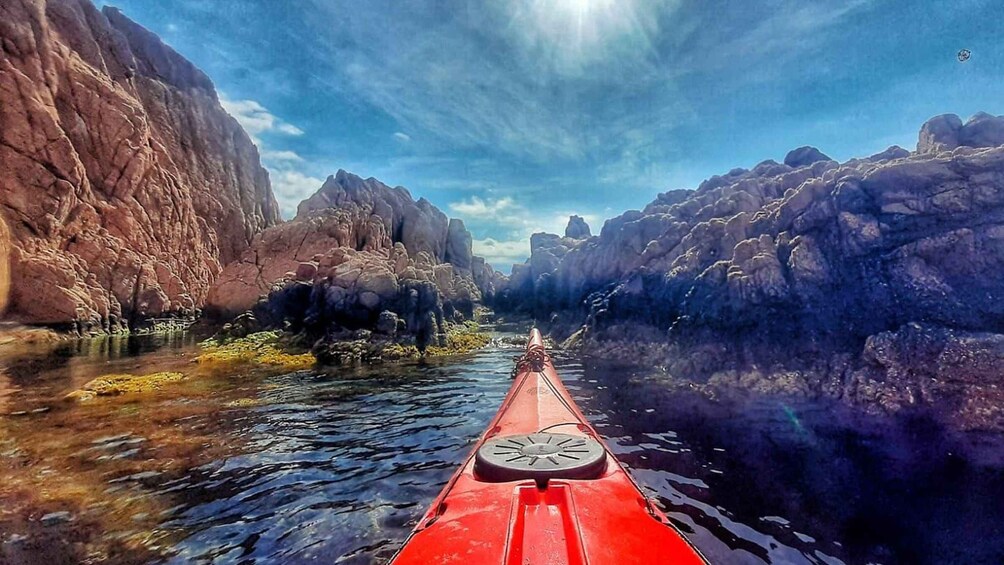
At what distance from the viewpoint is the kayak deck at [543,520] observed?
346cm

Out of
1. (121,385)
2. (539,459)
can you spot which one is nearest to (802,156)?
(539,459)

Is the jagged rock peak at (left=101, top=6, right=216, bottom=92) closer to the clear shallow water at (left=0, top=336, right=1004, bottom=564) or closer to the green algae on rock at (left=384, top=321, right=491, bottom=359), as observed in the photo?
the green algae on rock at (left=384, top=321, right=491, bottom=359)

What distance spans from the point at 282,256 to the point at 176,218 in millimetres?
25329

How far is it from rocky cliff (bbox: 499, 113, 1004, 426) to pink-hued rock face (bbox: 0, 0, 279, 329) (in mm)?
52317

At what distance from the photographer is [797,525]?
7070mm

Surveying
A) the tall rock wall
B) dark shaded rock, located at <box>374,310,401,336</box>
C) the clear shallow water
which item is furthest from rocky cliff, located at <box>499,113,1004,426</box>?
dark shaded rock, located at <box>374,310,401,336</box>

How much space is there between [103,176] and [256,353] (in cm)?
4957

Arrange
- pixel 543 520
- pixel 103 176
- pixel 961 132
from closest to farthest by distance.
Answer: pixel 543 520, pixel 961 132, pixel 103 176

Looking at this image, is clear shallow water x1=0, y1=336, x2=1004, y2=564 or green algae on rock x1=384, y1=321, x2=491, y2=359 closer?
clear shallow water x1=0, y1=336, x2=1004, y2=564

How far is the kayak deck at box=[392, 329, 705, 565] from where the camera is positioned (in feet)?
11.3

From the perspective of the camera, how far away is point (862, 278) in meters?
15.7

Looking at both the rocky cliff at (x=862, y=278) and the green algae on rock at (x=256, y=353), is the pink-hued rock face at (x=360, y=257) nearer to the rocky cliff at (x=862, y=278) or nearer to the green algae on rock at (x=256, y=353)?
the green algae on rock at (x=256, y=353)

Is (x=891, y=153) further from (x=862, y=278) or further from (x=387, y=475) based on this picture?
(x=387, y=475)

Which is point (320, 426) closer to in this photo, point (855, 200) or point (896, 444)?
point (896, 444)
